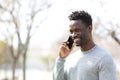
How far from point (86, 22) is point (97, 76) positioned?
20.9 inches

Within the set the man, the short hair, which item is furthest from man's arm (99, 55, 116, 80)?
the short hair

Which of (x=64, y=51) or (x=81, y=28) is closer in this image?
(x=81, y=28)

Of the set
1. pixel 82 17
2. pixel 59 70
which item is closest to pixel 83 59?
pixel 59 70

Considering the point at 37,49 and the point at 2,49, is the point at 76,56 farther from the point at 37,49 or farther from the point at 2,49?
the point at 37,49

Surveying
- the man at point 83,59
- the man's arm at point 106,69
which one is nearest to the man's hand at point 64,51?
the man at point 83,59

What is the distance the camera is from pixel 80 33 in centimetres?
397

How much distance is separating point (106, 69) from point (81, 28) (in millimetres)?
468

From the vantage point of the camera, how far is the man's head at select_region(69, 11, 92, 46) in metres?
3.97

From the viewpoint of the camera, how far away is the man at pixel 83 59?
3.81 metres

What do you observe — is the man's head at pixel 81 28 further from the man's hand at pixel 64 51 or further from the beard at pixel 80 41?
the man's hand at pixel 64 51

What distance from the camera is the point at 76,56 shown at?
413 centimetres

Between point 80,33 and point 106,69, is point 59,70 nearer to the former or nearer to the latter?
point 80,33

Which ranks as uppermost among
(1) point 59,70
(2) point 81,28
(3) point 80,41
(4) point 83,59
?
(2) point 81,28

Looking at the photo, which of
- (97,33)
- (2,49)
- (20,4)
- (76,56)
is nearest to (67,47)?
→ (76,56)
